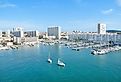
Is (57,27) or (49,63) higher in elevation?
(57,27)

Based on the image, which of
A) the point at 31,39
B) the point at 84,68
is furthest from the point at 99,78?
the point at 31,39

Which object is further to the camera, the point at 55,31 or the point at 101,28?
the point at 55,31

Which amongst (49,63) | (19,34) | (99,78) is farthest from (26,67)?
(19,34)

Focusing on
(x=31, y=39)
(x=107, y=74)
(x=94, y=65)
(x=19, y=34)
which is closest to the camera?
(x=107, y=74)

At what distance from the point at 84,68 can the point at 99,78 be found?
1.67 meters

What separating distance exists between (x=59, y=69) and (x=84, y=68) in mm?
968

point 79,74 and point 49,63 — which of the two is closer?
point 79,74

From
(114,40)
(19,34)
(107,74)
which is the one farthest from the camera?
(19,34)

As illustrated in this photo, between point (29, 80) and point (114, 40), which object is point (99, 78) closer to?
point (29, 80)

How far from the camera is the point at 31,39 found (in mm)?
26078

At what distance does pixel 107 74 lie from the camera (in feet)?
26.5

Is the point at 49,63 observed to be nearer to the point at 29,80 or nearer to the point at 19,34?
the point at 29,80

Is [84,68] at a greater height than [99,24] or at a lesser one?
lesser

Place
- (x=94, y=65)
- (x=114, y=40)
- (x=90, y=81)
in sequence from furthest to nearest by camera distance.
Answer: (x=114, y=40), (x=94, y=65), (x=90, y=81)
